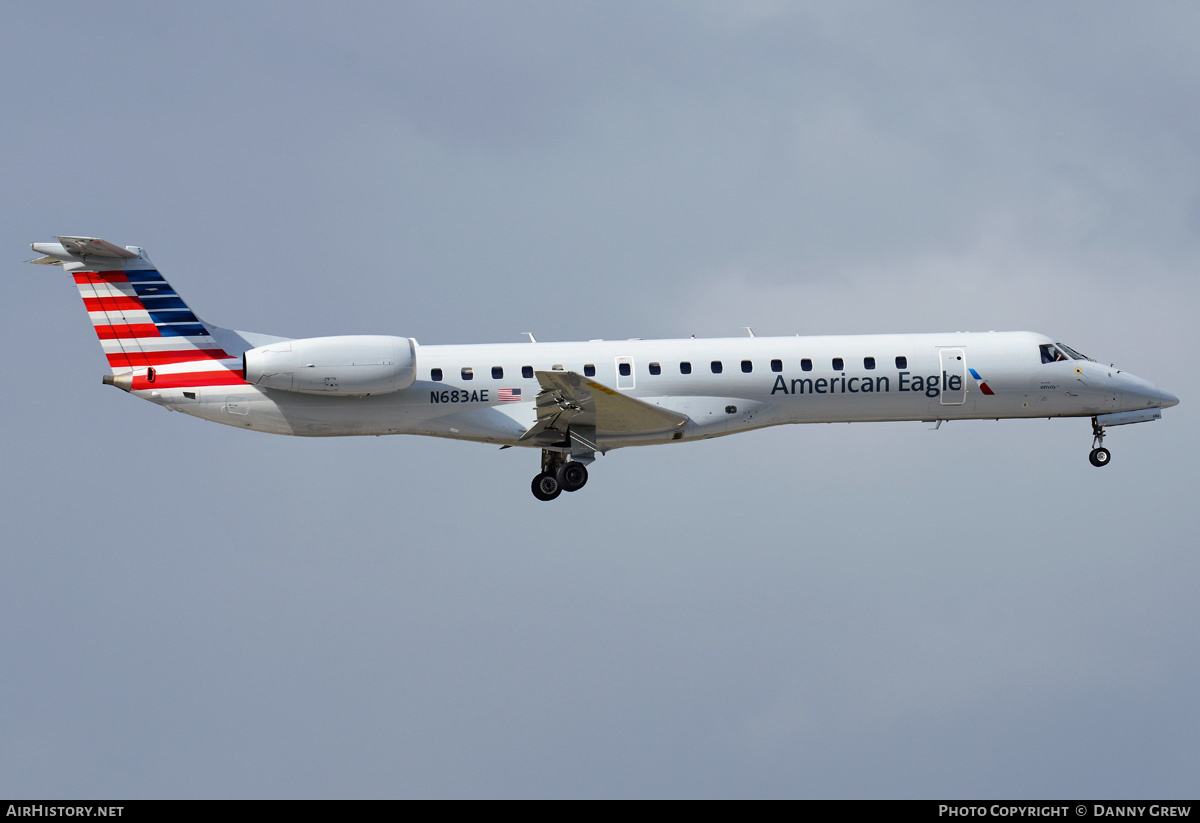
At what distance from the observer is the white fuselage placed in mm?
29359

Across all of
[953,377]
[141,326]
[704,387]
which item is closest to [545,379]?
[704,387]

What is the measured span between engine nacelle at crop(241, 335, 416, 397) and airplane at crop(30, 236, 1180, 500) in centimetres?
3

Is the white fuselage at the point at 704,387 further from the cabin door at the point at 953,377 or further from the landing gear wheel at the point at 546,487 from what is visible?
the landing gear wheel at the point at 546,487

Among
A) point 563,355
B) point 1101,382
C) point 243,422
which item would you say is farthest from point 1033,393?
point 243,422

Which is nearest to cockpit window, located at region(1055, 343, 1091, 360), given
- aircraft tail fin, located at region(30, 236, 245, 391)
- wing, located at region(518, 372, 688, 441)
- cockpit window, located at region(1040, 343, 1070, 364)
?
cockpit window, located at region(1040, 343, 1070, 364)

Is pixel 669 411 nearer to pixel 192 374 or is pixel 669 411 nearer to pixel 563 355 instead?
pixel 563 355

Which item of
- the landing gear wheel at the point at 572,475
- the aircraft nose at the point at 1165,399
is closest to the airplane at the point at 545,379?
the landing gear wheel at the point at 572,475

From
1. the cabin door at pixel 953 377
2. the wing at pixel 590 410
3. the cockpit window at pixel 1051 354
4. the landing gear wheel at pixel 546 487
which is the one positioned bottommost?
the landing gear wheel at pixel 546 487

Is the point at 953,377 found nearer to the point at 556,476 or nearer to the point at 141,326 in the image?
the point at 556,476

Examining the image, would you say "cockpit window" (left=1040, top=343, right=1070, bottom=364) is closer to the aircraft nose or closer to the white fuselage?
the white fuselage

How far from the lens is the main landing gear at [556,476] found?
1172 inches

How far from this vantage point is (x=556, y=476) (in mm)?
30203

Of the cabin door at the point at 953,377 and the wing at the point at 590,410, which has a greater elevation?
the cabin door at the point at 953,377

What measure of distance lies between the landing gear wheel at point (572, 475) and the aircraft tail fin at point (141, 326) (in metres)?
6.87
